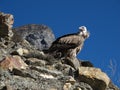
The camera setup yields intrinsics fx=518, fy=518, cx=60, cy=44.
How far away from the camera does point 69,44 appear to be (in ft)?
58.9

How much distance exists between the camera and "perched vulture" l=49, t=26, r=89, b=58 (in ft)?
56.2

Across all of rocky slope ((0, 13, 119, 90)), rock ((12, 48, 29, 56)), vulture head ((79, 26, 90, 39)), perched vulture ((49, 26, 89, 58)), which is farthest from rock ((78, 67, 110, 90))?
vulture head ((79, 26, 90, 39))

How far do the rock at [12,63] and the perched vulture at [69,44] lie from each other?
10.3 feet

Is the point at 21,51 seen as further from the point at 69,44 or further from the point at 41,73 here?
the point at 69,44

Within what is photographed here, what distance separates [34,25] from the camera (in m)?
32.3

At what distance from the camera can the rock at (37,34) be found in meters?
30.0

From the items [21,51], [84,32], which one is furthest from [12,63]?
[84,32]

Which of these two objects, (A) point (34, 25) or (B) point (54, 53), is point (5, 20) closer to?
(B) point (54, 53)

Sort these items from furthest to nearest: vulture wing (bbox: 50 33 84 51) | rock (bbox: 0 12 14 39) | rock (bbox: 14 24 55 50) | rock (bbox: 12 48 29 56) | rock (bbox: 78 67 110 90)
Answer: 1. rock (bbox: 14 24 55 50)
2. rock (bbox: 0 12 14 39)
3. vulture wing (bbox: 50 33 84 51)
4. rock (bbox: 12 48 29 56)
5. rock (bbox: 78 67 110 90)

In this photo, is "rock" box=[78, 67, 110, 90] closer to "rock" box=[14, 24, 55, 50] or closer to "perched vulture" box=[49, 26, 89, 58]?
"perched vulture" box=[49, 26, 89, 58]

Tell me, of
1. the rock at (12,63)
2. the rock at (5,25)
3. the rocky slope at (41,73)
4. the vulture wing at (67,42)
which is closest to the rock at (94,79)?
the rocky slope at (41,73)

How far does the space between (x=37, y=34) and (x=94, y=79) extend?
19687mm

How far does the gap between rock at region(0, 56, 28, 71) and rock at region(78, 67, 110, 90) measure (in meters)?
1.60

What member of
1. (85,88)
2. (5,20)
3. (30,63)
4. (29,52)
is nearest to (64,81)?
(85,88)
